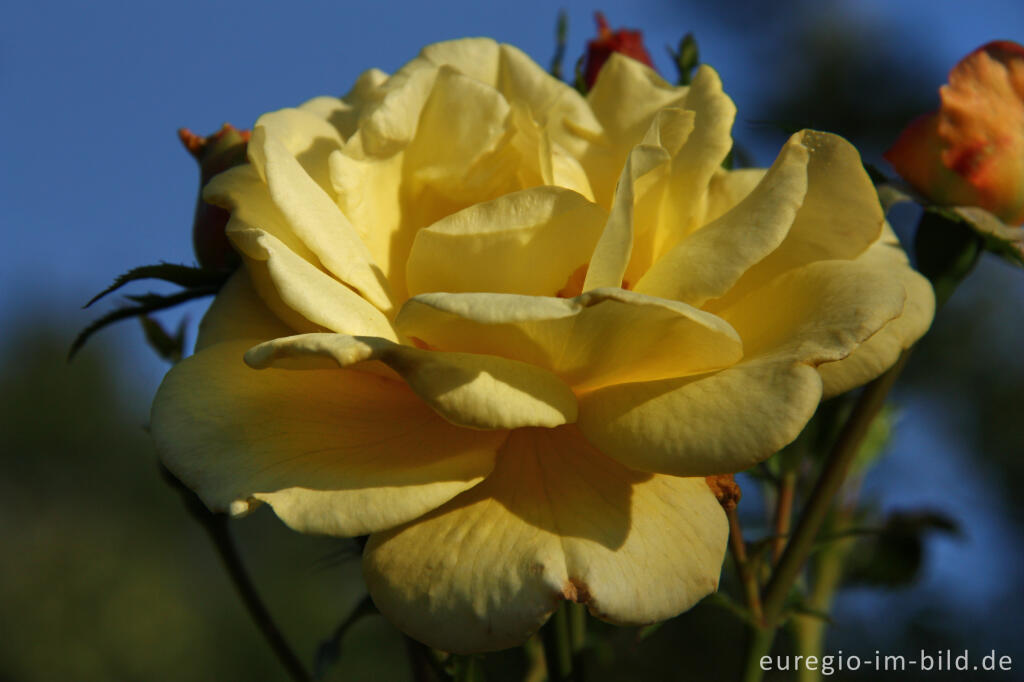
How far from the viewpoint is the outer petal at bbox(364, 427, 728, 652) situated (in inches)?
22.9

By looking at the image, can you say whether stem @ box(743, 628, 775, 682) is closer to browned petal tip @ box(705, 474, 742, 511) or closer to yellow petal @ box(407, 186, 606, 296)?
browned petal tip @ box(705, 474, 742, 511)

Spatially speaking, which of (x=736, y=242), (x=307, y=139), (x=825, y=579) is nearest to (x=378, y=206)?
(x=307, y=139)

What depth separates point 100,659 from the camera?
7.57m

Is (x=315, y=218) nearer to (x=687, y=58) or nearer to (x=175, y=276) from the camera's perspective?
(x=175, y=276)

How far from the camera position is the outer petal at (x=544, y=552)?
1.91 feet

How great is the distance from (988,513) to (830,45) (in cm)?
520

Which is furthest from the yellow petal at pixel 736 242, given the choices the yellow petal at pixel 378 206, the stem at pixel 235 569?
the stem at pixel 235 569

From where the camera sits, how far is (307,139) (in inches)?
31.6

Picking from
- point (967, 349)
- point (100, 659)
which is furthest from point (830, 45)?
point (100, 659)

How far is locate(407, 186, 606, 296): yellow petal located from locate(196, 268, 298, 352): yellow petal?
0.13 meters

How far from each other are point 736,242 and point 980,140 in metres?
0.41

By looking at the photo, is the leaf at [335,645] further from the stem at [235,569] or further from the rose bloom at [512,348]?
the rose bloom at [512,348]

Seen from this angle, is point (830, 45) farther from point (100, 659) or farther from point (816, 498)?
point (816, 498)

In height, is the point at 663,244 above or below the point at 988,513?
above
